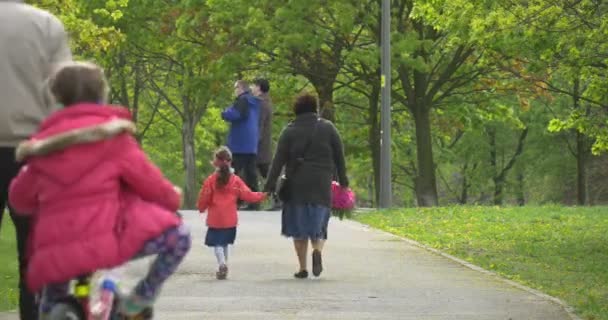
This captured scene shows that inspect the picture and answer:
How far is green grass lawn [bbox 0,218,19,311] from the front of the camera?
12.0 metres

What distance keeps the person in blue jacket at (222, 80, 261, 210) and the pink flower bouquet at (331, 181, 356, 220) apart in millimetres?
6331

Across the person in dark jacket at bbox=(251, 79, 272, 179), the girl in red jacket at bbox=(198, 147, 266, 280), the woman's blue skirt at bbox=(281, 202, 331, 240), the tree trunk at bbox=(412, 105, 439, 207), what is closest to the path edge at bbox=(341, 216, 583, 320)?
the woman's blue skirt at bbox=(281, 202, 331, 240)

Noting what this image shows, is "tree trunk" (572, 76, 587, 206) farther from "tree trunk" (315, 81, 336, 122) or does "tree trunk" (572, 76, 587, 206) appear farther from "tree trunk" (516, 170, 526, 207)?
"tree trunk" (315, 81, 336, 122)

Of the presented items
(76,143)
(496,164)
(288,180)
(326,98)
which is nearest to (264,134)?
(288,180)

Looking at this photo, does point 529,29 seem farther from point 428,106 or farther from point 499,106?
point 499,106

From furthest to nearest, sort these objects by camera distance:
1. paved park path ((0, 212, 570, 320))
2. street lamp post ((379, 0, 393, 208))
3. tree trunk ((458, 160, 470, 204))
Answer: tree trunk ((458, 160, 470, 204)), street lamp post ((379, 0, 393, 208)), paved park path ((0, 212, 570, 320))

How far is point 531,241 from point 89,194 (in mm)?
14505

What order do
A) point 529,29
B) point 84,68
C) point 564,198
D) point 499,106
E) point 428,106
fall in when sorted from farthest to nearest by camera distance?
point 564,198 < point 499,106 < point 428,106 < point 529,29 < point 84,68

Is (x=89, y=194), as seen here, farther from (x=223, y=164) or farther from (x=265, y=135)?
(x=265, y=135)

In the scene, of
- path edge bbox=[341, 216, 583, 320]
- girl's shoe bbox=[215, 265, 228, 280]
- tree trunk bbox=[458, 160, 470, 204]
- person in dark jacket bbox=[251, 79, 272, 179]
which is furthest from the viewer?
tree trunk bbox=[458, 160, 470, 204]

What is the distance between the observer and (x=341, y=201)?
632 inches

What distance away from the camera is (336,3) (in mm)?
36438

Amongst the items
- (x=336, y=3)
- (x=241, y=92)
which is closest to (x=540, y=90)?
(x=336, y=3)

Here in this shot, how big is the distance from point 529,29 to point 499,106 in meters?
23.3
